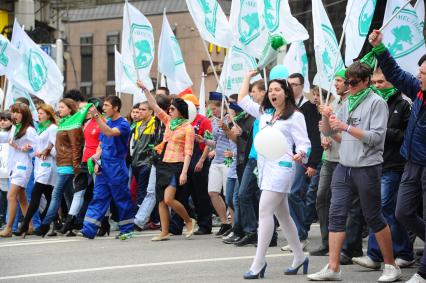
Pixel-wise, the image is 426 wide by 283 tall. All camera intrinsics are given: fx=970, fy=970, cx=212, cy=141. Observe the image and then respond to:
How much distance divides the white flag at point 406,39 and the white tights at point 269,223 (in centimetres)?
302

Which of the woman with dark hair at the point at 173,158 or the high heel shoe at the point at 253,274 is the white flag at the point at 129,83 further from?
the high heel shoe at the point at 253,274

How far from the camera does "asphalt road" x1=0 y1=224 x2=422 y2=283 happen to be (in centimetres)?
891

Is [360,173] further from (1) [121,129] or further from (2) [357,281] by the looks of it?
(1) [121,129]

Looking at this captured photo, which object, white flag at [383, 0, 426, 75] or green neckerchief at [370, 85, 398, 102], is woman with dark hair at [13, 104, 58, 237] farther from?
green neckerchief at [370, 85, 398, 102]

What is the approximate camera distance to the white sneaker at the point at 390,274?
8.34 meters

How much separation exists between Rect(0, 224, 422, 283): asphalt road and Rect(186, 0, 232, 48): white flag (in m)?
2.65

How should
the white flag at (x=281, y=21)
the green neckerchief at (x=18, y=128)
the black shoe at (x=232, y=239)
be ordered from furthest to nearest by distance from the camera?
1. the green neckerchief at (x=18, y=128)
2. the white flag at (x=281, y=21)
3. the black shoe at (x=232, y=239)

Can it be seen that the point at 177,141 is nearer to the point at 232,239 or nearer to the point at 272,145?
the point at 232,239

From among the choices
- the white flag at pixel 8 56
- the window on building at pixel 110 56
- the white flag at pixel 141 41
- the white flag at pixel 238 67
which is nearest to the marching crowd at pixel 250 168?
the white flag at pixel 141 41

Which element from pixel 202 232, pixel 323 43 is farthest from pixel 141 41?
pixel 323 43

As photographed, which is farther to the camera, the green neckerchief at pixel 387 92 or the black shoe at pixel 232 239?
the black shoe at pixel 232 239

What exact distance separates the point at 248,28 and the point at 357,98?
4396 millimetres

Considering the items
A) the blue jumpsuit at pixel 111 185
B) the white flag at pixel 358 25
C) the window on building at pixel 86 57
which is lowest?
the blue jumpsuit at pixel 111 185

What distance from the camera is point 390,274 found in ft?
27.4
